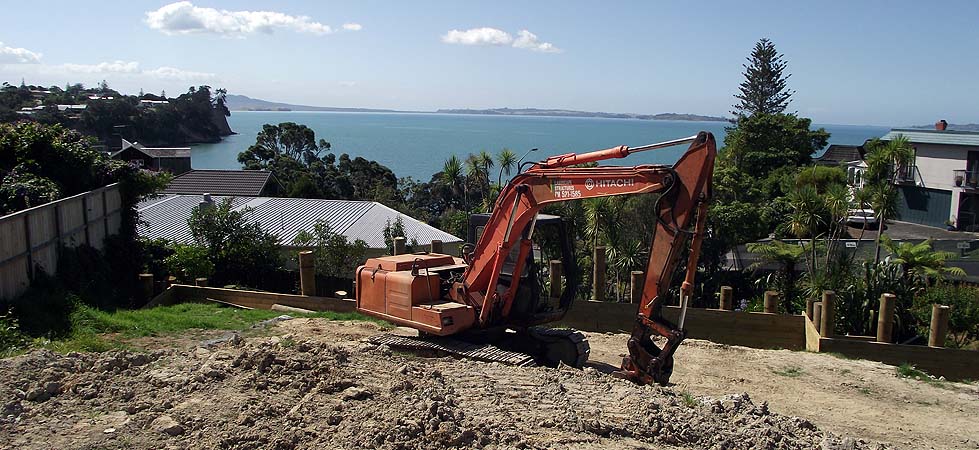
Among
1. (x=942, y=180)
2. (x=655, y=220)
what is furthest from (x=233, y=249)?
(x=942, y=180)

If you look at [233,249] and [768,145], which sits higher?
[768,145]

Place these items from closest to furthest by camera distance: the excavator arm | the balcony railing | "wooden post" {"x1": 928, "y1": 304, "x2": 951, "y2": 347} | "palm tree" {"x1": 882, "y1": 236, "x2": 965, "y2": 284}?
the excavator arm < "wooden post" {"x1": 928, "y1": 304, "x2": 951, "y2": 347} < "palm tree" {"x1": 882, "y1": 236, "x2": 965, "y2": 284} < the balcony railing

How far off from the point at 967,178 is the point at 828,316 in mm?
26334

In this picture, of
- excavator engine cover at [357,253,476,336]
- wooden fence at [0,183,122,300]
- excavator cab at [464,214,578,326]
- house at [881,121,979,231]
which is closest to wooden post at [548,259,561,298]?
excavator engine cover at [357,253,476,336]

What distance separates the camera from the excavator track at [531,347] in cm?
1122

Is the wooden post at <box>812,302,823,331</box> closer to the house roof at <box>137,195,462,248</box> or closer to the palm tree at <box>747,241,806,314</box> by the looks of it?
the palm tree at <box>747,241,806,314</box>

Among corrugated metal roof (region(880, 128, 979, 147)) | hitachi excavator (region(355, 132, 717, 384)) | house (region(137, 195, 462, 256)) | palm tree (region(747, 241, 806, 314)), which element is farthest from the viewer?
corrugated metal roof (region(880, 128, 979, 147))

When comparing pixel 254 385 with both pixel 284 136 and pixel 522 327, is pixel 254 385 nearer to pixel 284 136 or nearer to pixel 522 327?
pixel 522 327

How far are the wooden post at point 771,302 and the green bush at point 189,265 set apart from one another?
11.8 m

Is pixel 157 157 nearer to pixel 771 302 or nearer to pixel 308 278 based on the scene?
pixel 308 278

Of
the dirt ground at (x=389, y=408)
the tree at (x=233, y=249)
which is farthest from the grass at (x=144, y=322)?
the tree at (x=233, y=249)

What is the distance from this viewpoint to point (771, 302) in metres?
15.0

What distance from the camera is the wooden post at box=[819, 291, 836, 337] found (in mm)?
13609

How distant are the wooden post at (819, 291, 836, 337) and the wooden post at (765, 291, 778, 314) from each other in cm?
121
